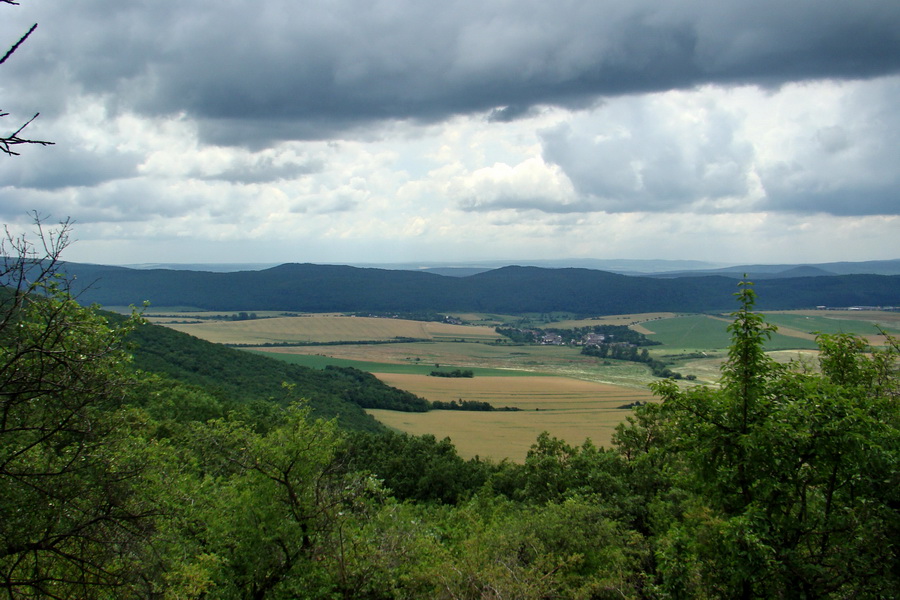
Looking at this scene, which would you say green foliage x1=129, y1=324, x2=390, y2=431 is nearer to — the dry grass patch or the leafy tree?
the leafy tree

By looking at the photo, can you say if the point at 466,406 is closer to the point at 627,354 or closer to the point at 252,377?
the point at 252,377

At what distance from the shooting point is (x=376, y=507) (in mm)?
24297

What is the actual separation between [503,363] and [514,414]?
168 ft

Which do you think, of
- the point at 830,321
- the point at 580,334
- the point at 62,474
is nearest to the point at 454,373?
the point at 580,334

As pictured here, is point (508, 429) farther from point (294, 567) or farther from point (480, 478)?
point (294, 567)

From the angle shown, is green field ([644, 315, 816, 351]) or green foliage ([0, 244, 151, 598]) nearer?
green foliage ([0, 244, 151, 598])

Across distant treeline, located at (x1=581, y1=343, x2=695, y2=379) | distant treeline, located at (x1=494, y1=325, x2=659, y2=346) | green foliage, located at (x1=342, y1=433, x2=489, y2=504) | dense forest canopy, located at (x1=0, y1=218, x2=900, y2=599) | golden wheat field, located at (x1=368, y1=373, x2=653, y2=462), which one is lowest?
golden wheat field, located at (x1=368, y1=373, x2=653, y2=462)

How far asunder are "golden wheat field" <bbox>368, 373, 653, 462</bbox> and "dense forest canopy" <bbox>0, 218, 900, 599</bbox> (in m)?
35.5

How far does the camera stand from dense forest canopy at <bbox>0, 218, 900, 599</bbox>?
27.3 ft

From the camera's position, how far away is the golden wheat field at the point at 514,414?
61.5 m

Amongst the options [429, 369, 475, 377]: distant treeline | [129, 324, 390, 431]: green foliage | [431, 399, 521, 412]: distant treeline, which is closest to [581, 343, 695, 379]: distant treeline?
[429, 369, 475, 377]: distant treeline

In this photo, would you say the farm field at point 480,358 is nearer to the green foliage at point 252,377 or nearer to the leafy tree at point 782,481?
the green foliage at point 252,377

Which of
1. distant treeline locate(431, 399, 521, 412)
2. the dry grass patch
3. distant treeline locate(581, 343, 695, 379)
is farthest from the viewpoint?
the dry grass patch

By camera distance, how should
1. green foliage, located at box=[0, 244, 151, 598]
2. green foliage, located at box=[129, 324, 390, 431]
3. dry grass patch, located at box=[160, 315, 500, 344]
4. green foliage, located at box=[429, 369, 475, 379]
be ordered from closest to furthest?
green foliage, located at box=[0, 244, 151, 598], green foliage, located at box=[129, 324, 390, 431], green foliage, located at box=[429, 369, 475, 379], dry grass patch, located at box=[160, 315, 500, 344]
